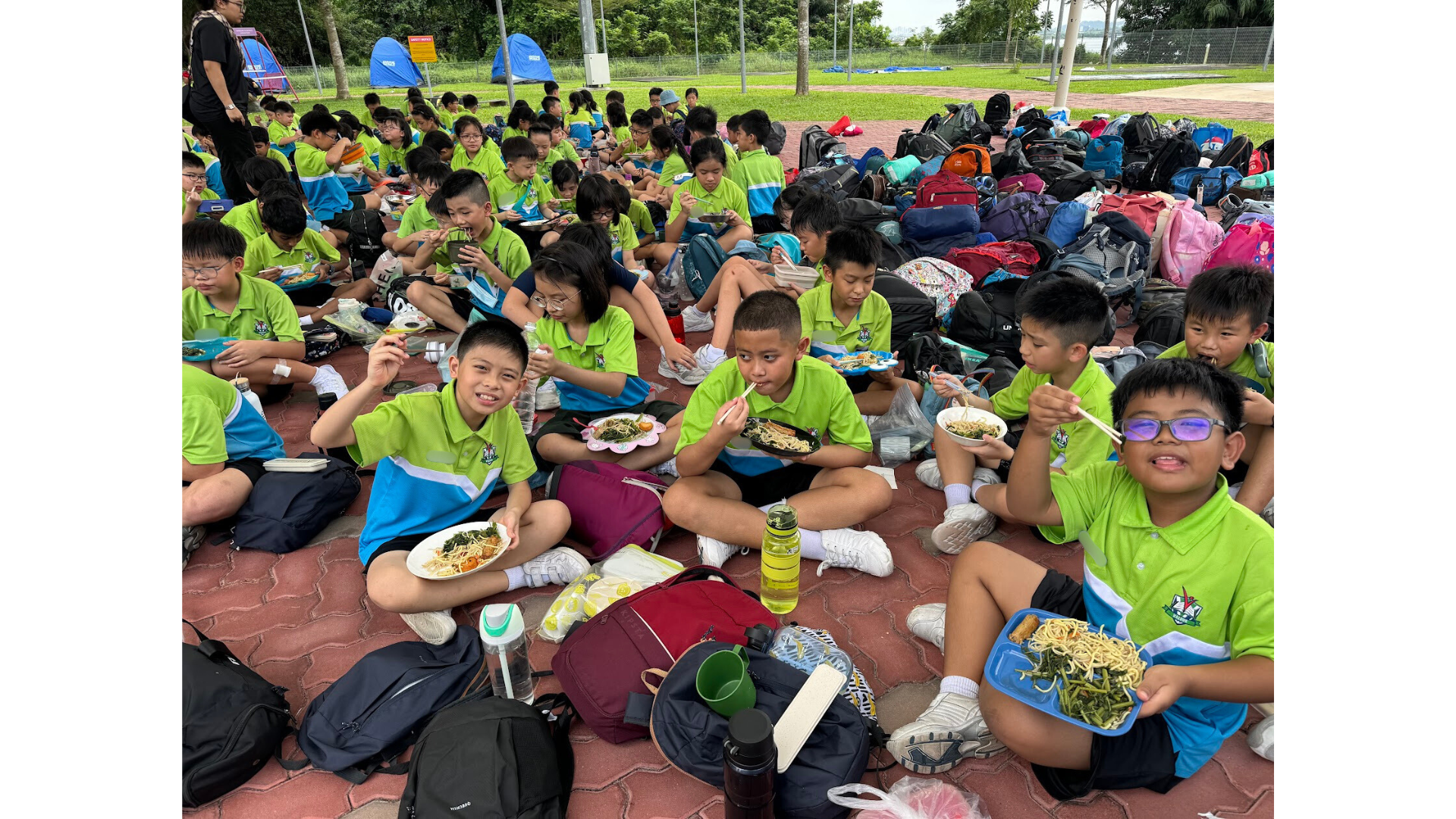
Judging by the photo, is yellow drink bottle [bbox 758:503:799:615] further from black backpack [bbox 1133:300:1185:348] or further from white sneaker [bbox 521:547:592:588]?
black backpack [bbox 1133:300:1185:348]

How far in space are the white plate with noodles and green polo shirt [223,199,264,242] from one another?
12.7ft

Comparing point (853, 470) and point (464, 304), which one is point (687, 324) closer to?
point (464, 304)

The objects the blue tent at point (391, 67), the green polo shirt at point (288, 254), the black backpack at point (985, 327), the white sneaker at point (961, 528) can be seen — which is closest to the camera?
the white sneaker at point (961, 528)

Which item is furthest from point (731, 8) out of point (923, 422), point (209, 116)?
point (923, 422)

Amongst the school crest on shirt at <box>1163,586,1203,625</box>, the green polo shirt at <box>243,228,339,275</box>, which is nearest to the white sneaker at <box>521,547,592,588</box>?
the school crest on shirt at <box>1163,586,1203,625</box>

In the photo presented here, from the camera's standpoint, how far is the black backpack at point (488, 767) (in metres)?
1.93

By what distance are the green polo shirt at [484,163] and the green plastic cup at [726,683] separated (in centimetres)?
699

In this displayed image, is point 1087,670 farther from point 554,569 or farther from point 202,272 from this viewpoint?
point 202,272

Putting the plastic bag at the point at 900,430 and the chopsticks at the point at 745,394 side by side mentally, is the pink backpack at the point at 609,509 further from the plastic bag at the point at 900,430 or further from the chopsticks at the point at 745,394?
the plastic bag at the point at 900,430

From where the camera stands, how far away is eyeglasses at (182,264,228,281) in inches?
160

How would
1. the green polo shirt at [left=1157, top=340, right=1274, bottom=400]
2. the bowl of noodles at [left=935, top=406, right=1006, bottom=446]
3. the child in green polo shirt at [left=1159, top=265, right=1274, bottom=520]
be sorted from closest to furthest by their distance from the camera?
the bowl of noodles at [left=935, top=406, right=1006, bottom=446], the child in green polo shirt at [left=1159, top=265, right=1274, bottom=520], the green polo shirt at [left=1157, top=340, right=1274, bottom=400]

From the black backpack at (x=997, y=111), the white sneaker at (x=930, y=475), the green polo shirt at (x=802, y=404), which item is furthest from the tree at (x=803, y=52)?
the green polo shirt at (x=802, y=404)

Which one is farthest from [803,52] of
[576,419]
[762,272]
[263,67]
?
[576,419]
